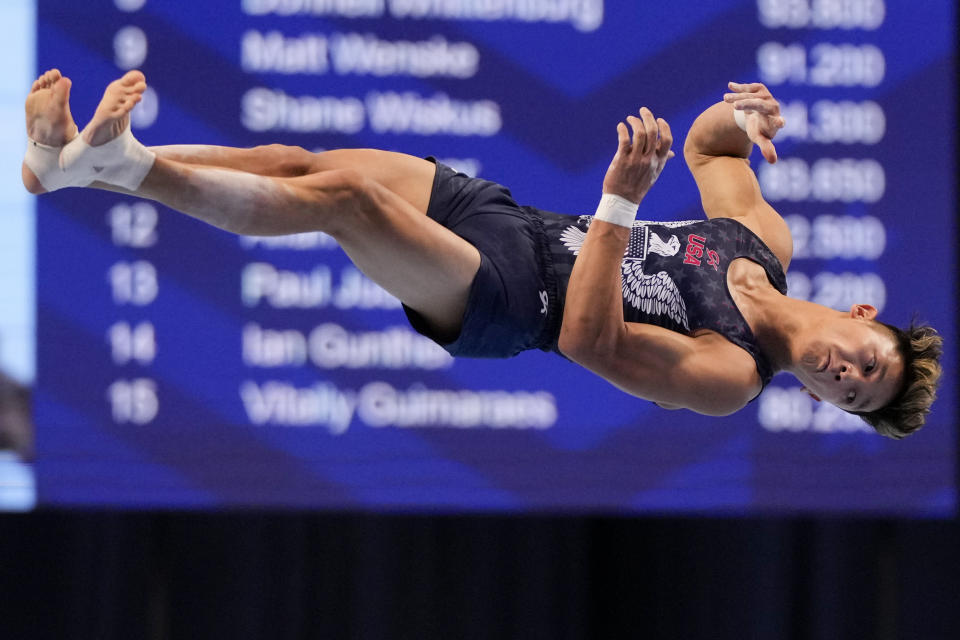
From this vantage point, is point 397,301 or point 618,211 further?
point 397,301

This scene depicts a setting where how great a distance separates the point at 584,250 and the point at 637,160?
0.19 metres

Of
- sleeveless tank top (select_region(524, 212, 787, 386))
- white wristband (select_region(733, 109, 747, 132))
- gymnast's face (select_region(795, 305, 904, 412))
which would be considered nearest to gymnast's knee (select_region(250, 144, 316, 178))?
sleeveless tank top (select_region(524, 212, 787, 386))

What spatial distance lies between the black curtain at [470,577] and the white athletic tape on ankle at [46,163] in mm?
1615

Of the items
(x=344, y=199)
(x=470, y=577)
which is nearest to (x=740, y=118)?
(x=344, y=199)

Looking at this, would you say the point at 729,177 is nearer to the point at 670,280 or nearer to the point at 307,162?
the point at 670,280

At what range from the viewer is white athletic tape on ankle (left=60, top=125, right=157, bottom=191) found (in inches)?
78.0

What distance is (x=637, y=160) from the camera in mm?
2197

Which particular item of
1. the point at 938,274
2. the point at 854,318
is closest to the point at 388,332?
the point at 854,318

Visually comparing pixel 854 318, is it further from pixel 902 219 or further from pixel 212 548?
pixel 212 548

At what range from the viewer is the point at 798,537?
3.63 meters

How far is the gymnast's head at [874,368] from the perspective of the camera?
8.07 ft

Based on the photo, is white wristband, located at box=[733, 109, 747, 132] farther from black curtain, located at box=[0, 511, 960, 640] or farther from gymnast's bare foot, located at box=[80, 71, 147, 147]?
black curtain, located at box=[0, 511, 960, 640]

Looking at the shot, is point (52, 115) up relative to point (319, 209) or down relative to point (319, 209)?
up

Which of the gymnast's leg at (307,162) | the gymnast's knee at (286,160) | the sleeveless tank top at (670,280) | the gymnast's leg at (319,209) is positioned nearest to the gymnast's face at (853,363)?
the sleeveless tank top at (670,280)
